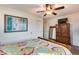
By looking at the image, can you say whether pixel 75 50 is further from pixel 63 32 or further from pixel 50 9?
pixel 50 9

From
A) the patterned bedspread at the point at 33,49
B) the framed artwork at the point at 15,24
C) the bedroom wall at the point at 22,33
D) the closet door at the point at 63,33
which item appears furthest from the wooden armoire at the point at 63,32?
the framed artwork at the point at 15,24

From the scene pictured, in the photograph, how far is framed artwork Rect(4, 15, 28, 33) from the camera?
1.11 meters

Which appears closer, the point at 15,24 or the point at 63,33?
the point at 15,24

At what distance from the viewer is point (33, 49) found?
1.12m

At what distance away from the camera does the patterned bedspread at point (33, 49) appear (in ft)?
3.59

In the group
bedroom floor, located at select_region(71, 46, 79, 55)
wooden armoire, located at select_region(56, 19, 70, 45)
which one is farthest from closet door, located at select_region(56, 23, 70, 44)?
bedroom floor, located at select_region(71, 46, 79, 55)

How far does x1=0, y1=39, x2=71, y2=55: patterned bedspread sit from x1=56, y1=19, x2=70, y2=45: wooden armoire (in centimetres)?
12

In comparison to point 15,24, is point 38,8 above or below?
above

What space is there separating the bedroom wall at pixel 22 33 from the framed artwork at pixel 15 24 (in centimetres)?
4

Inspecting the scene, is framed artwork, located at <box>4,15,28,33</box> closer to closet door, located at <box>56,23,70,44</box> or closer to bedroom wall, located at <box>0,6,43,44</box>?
bedroom wall, located at <box>0,6,43,44</box>

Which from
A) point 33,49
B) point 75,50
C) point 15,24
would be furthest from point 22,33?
point 75,50

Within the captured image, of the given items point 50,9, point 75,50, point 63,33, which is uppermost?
point 50,9

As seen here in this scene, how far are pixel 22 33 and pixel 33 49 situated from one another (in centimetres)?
26

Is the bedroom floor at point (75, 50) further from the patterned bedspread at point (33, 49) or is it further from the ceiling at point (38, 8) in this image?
A: the ceiling at point (38, 8)
